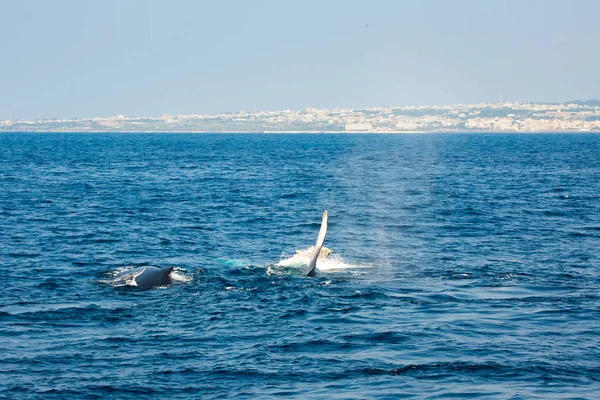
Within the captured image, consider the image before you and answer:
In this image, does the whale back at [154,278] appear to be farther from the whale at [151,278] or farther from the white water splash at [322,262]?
the white water splash at [322,262]

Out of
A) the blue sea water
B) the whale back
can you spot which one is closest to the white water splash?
the blue sea water

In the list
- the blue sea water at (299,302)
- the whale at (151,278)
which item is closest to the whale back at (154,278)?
the whale at (151,278)

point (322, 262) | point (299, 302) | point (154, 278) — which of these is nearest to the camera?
point (299, 302)

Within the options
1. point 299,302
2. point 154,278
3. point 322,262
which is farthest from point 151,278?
point 322,262

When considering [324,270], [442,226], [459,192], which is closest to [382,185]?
[459,192]

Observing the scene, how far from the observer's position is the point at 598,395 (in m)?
18.5

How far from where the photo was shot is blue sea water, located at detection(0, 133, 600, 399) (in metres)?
19.9

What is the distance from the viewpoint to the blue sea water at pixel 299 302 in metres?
19.9

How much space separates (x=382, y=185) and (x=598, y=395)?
59.5 m

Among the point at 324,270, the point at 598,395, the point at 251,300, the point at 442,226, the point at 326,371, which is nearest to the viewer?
the point at 598,395

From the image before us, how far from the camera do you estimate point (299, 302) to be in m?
27.3

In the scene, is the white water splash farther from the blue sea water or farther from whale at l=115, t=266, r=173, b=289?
whale at l=115, t=266, r=173, b=289

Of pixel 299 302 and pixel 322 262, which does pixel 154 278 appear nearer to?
pixel 299 302

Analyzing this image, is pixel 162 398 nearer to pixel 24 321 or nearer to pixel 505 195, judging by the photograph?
pixel 24 321
